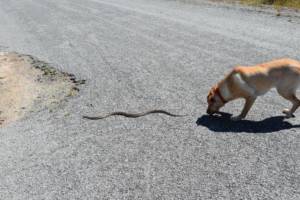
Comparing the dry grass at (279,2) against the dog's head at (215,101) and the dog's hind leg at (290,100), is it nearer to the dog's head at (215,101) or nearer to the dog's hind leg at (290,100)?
the dog's hind leg at (290,100)

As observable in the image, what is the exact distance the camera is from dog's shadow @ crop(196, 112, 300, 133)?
5563 millimetres

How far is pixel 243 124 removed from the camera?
576cm

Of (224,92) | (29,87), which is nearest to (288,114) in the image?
(224,92)

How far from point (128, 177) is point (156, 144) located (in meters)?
0.83

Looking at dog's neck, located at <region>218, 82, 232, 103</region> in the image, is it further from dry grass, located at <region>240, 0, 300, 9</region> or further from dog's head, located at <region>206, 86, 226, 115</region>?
dry grass, located at <region>240, 0, 300, 9</region>

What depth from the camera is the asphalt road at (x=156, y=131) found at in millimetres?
4527

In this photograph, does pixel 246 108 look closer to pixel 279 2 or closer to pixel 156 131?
pixel 156 131

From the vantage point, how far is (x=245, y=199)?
161 inches

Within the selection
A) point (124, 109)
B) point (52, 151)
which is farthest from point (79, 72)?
point (52, 151)

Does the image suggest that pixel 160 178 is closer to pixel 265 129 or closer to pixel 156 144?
pixel 156 144

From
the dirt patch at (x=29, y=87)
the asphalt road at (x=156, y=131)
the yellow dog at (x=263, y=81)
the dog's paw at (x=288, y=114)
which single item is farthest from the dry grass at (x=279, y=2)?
the yellow dog at (x=263, y=81)

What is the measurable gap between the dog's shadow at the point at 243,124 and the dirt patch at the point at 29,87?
2.90 meters

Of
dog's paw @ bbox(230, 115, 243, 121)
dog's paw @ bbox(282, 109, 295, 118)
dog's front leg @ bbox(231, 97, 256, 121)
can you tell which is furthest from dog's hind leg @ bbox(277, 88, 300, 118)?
dog's paw @ bbox(230, 115, 243, 121)

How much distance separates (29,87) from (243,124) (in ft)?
15.3
